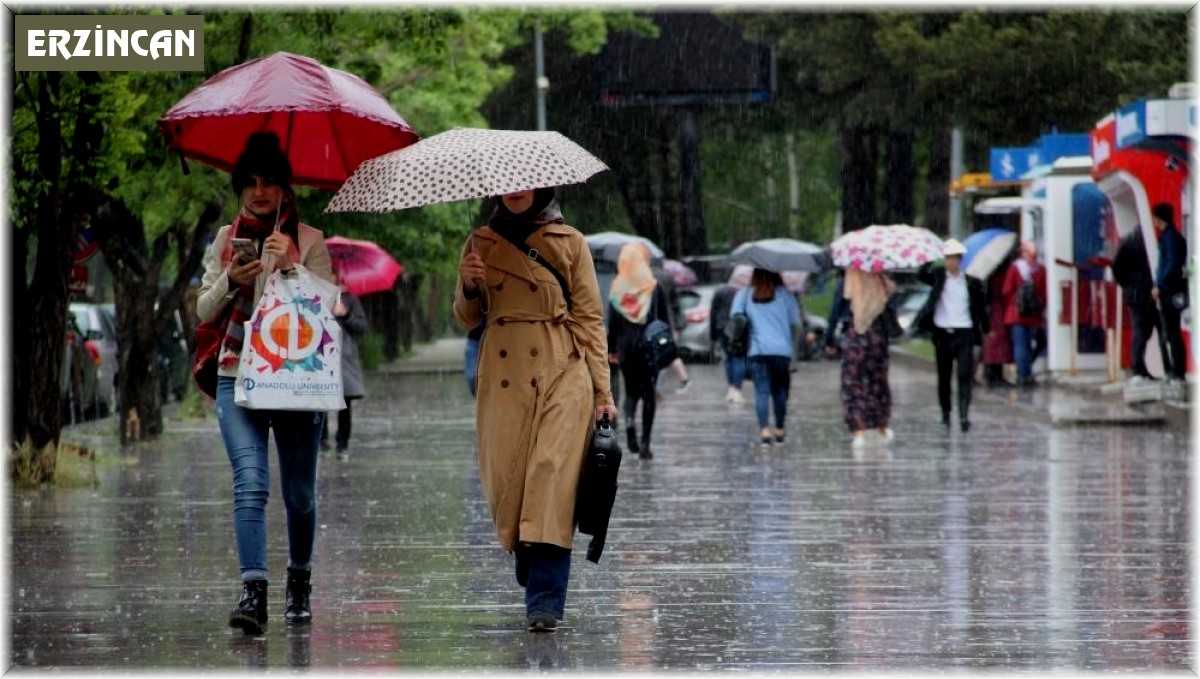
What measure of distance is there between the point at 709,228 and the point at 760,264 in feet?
172

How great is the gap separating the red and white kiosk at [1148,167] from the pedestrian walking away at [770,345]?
3.82 meters

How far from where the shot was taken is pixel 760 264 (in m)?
19.1

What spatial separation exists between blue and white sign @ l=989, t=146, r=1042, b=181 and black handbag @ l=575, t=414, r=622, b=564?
76.1ft

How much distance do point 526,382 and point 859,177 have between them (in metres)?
39.7

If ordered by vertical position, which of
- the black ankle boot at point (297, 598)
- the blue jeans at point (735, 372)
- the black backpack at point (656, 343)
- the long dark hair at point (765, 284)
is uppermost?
the long dark hair at point (765, 284)

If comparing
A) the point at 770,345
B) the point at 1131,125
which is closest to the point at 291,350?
the point at 770,345

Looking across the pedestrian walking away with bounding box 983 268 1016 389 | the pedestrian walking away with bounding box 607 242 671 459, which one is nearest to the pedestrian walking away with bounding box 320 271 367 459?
the pedestrian walking away with bounding box 607 242 671 459

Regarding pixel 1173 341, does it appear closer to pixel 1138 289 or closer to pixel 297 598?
pixel 1138 289

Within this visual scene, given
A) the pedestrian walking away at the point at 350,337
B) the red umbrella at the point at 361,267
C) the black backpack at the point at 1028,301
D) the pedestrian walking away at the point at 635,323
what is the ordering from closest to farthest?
the pedestrian walking away at the point at 350,337 → the pedestrian walking away at the point at 635,323 → the red umbrella at the point at 361,267 → the black backpack at the point at 1028,301

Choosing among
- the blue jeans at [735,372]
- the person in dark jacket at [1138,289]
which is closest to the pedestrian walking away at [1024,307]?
the blue jeans at [735,372]

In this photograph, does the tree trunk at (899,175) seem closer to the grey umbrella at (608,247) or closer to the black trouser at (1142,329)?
the grey umbrella at (608,247)

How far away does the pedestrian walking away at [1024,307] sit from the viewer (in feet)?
91.5

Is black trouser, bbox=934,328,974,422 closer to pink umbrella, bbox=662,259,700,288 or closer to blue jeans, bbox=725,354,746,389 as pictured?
blue jeans, bbox=725,354,746,389

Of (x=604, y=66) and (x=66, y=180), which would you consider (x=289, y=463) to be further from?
(x=604, y=66)
